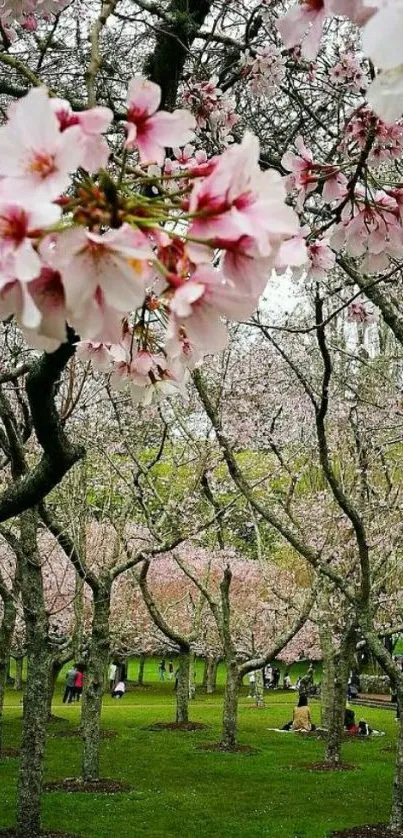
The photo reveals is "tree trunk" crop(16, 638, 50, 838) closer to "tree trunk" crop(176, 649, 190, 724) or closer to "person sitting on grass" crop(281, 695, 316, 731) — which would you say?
"tree trunk" crop(176, 649, 190, 724)

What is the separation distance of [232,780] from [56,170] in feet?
40.1

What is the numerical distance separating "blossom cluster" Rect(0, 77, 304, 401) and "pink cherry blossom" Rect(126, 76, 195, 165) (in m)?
0.07

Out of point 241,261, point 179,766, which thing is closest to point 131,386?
point 241,261

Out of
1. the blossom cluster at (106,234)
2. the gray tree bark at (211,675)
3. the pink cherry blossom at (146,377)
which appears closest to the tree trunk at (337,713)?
the pink cherry blossom at (146,377)

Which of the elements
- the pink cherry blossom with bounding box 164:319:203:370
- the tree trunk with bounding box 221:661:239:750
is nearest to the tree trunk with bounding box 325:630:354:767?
the tree trunk with bounding box 221:661:239:750

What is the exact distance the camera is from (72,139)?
0.94 m

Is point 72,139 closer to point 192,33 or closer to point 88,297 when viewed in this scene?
point 88,297

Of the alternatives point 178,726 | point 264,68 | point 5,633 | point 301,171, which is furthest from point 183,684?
point 301,171

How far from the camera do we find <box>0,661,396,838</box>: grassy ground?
904cm

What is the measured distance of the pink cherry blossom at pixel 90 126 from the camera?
3.22 feet

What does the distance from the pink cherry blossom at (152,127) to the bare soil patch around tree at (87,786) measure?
10648 mm

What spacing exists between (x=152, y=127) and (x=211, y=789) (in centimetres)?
1131

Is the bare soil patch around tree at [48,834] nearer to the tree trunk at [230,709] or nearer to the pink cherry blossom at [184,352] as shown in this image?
the tree trunk at [230,709]

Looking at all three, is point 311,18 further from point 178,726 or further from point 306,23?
point 178,726
